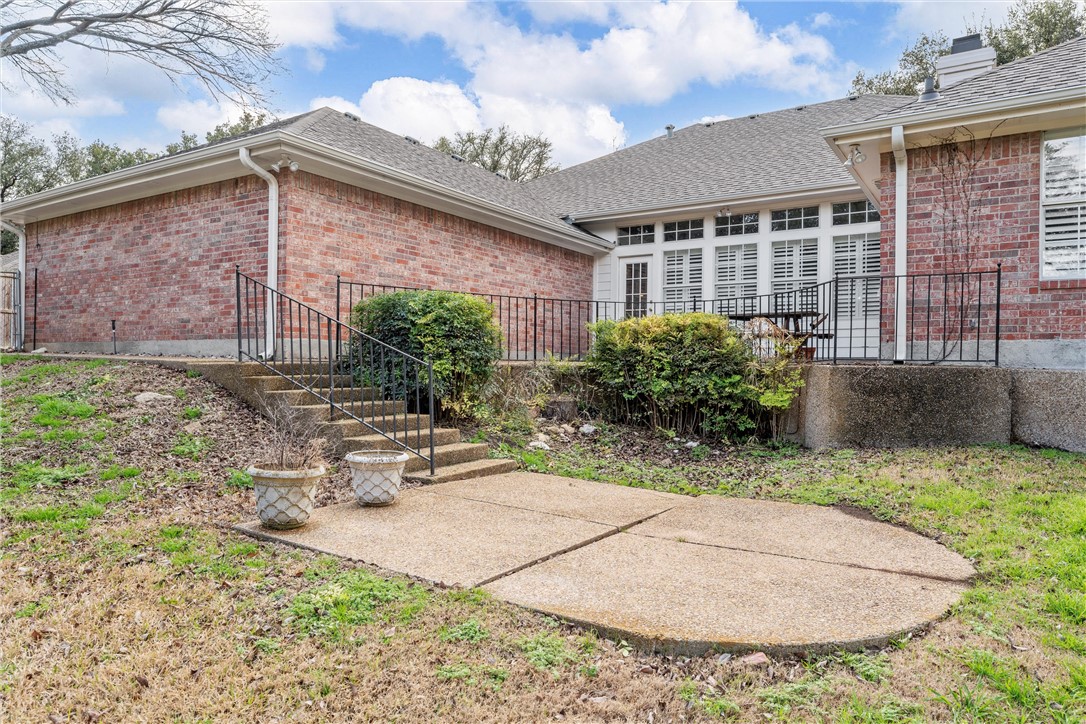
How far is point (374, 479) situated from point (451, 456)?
1.54 metres

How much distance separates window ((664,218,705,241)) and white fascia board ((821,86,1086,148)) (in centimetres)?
493

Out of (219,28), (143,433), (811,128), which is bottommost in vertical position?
(143,433)

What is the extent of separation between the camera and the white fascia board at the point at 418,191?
8.08 metres

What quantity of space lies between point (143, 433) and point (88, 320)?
19.7 ft

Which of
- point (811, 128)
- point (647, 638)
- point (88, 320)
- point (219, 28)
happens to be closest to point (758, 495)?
point (647, 638)

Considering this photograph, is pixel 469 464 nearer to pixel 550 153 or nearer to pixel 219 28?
pixel 219 28

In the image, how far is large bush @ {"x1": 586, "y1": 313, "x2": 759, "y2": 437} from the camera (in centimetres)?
770

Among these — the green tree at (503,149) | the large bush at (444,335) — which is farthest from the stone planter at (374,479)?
the green tree at (503,149)

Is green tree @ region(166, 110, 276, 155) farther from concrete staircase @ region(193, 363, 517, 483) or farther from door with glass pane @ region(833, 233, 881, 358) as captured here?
door with glass pane @ region(833, 233, 881, 358)

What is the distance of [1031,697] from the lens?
222 centimetres

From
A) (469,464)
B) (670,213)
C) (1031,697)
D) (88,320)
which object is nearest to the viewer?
(1031,697)

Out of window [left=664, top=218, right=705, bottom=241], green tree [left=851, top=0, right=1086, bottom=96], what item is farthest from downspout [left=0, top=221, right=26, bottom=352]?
green tree [left=851, top=0, right=1086, bottom=96]

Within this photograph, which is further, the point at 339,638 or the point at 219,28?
the point at 219,28

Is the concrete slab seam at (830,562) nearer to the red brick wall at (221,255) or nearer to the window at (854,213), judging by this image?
the red brick wall at (221,255)
